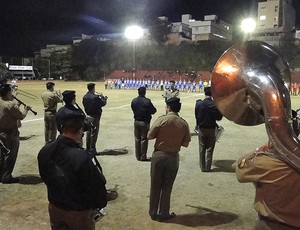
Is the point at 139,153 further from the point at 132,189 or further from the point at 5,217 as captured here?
the point at 5,217

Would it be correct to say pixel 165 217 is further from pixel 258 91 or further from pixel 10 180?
pixel 10 180

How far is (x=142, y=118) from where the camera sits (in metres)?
8.45

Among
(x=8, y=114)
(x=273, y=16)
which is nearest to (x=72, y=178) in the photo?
(x=8, y=114)

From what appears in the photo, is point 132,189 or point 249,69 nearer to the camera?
point 249,69

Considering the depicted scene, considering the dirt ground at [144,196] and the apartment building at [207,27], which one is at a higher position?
the apartment building at [207,27]

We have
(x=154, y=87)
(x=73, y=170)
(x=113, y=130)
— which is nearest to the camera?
(x=73, y=170)

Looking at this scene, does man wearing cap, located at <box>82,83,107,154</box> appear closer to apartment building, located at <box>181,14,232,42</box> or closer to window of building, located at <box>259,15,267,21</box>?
apartment building, located at <box>181,14,232,42</box>

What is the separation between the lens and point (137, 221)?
518cm

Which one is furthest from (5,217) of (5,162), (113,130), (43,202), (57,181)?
(113,130)

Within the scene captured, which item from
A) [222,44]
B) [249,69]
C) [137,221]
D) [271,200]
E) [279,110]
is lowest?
[137,221]

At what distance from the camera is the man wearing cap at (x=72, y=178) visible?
9.41 ft

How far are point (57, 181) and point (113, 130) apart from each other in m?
10.0

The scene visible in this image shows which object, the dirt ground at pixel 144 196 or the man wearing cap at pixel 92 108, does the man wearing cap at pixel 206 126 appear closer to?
the dirt ground at pixel 144 196

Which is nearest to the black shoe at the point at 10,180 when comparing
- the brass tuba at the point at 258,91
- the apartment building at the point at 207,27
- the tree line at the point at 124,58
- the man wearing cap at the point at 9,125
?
the man wearing cap at the point at 9,125
